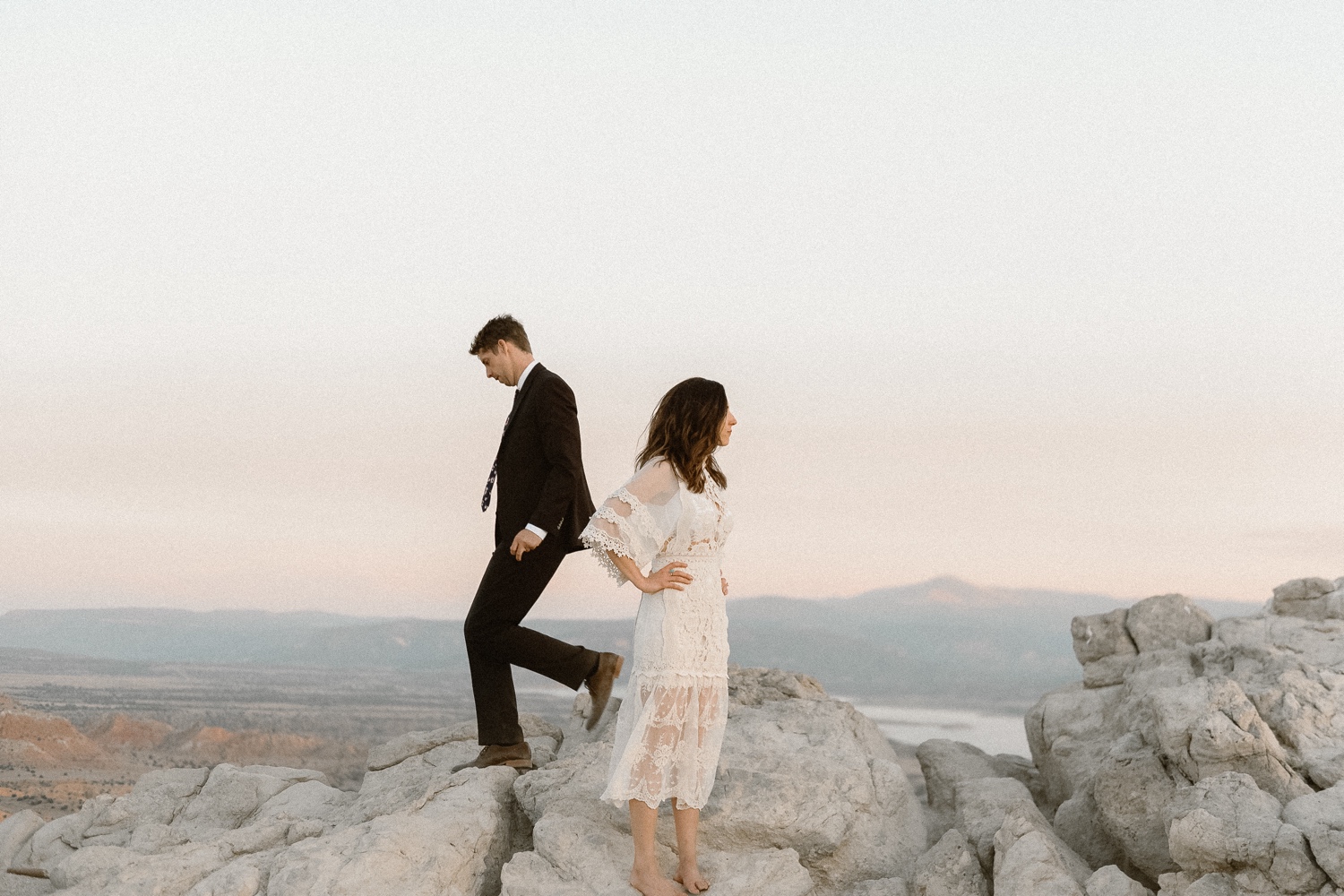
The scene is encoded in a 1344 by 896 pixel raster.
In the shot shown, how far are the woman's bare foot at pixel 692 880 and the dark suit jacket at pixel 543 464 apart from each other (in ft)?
Answer: 5.94

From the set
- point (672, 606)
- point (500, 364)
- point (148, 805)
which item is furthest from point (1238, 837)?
point (148, 805)

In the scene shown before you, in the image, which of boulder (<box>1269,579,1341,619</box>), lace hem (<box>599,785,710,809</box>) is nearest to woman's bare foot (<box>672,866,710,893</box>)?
lace hem (<box>599,785,710,809</box>)

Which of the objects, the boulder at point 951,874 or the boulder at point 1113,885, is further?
the boulder at point 951,874

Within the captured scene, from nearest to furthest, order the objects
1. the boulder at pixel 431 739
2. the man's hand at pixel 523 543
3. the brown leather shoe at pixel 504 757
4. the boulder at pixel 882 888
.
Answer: the boulder at pixel 882 888 → the man's hand at pixel 523 543 → the brown leather shoe at pixel 504 757 → the boulder at pixel 431 739

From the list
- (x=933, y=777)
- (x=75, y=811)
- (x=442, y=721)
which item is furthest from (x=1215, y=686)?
(x=75, y=811)

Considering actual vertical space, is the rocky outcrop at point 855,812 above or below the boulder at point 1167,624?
below

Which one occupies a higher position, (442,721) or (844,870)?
(442,721)

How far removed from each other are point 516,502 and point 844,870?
255cm

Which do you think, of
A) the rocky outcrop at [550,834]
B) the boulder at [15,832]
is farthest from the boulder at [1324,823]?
the boulder at [15,832]

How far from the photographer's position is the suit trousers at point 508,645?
5828 mm

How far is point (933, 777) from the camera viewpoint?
6.88 m

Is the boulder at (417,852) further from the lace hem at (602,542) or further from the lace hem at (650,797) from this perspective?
the lace hem at (602,542)

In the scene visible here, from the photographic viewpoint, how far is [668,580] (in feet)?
14.7

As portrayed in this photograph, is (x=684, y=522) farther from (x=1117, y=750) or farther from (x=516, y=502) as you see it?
(x=1117, y=750)
